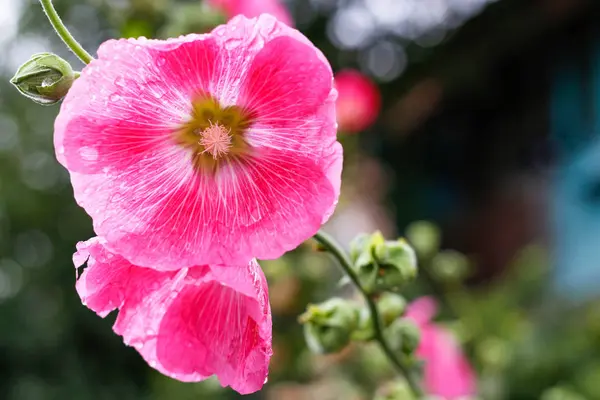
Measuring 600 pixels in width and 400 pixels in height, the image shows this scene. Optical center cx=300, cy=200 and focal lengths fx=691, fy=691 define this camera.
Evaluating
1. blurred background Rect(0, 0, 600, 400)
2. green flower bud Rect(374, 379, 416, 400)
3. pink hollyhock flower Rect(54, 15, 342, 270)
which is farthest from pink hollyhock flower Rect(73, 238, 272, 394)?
blurred background Rect(0, 0, 600, 400)

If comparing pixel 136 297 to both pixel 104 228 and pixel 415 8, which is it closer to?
pixel 104 228

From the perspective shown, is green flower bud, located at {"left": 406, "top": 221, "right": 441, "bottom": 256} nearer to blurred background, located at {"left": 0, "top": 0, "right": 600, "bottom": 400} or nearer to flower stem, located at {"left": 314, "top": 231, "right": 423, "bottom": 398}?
blurred background, located at {"left": 0, "top": 0, "right": 600, "bottom": 400}

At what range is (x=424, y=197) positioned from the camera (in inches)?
132

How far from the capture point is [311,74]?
1.29ft

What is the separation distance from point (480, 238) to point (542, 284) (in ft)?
4.31

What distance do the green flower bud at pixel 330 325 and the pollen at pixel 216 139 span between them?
0.19m

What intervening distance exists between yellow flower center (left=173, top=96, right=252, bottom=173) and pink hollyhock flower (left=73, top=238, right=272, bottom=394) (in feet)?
0.26

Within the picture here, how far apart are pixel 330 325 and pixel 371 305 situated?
42mm

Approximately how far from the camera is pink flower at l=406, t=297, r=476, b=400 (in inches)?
37.7

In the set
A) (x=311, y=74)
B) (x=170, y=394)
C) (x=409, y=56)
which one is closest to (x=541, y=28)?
(x=409, y=56)

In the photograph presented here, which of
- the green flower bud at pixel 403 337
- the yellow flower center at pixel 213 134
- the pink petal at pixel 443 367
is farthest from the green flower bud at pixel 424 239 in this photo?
the yellow flower center at pixel 213 134

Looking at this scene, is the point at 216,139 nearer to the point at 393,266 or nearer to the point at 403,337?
the point at 393,266

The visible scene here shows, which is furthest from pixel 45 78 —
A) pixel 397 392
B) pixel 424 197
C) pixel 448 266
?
pixel 424 197

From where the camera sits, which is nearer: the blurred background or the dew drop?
the dew drop
